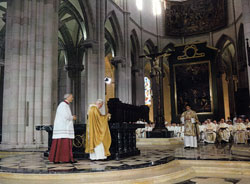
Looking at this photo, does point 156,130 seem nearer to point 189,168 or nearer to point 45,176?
point 189,168

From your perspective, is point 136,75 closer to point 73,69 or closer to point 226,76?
point 73,69

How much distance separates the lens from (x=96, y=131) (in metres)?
6.43

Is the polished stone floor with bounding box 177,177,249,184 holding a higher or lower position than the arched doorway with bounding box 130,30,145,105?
lower

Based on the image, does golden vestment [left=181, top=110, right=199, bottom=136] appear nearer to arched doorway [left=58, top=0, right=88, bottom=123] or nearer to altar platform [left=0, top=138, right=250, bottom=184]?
altar platform [left=0, top=138, right=250, bottom=184]

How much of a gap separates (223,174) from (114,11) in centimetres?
1781

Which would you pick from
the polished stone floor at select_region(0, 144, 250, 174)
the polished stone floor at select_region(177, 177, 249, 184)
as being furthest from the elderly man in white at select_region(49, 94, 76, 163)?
the polished stone floor at select_region(177, 177, 249, 184)

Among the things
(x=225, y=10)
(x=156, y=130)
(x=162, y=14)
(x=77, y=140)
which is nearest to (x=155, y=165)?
(x=77, y=140)

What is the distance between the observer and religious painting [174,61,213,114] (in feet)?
80.0

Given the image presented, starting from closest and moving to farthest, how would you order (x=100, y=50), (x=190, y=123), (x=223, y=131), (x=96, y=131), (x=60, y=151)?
(x=60, y=151) < (x=96, y=131) < (x=190, y=123) < (x=223, y=131) < (x=100, y=50)

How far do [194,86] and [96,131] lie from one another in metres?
19.9

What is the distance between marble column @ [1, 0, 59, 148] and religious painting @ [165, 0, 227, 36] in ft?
67.3

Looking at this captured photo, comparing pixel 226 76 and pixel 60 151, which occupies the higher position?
pixel 226 76

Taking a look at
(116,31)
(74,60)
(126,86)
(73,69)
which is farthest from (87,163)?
(74,60)

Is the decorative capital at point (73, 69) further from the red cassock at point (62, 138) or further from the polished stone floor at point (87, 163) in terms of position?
the red cassock at point (62, 138)
